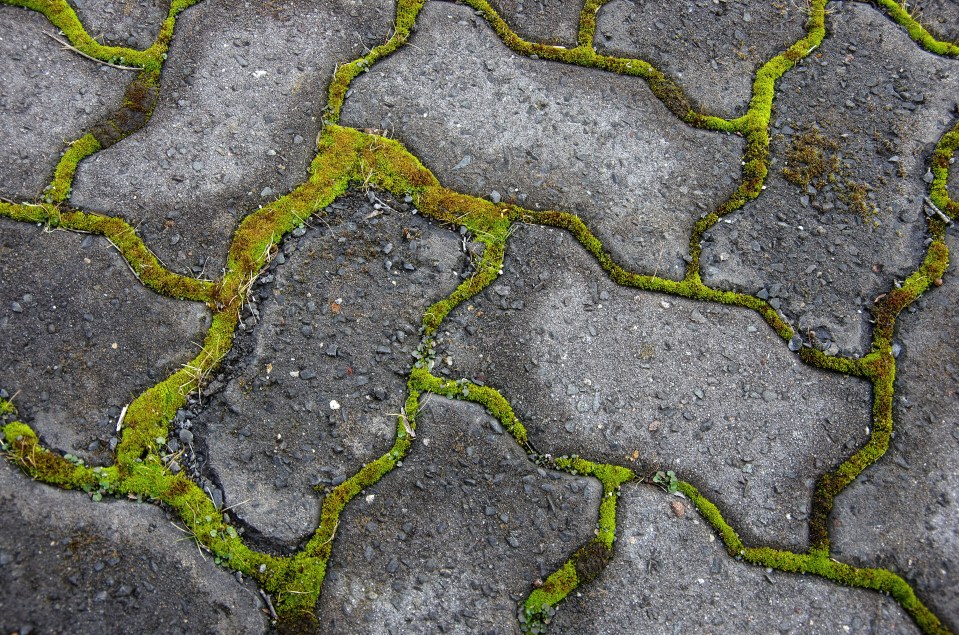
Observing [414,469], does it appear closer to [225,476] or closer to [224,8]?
[225,476]

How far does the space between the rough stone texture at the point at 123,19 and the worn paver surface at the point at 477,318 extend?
0.06 ft

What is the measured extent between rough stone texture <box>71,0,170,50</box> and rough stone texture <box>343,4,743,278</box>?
3.88 feet

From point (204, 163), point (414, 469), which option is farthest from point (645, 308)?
point (204, 163)

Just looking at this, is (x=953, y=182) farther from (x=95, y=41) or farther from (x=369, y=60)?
(x=95, y=41)

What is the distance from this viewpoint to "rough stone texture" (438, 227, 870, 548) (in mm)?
2785

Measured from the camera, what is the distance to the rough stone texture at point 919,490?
8.62ft

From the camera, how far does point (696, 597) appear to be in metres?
2.56

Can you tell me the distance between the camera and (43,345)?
110 inches

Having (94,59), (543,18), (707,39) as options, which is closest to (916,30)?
(707,39)

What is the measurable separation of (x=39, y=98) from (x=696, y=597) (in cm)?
386

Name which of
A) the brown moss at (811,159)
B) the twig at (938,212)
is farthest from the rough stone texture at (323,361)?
the twig at (938,212)

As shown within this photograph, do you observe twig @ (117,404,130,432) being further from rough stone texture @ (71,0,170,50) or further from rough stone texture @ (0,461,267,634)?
rough stone texture @ (71,0,170,50)

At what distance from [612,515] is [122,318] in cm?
226

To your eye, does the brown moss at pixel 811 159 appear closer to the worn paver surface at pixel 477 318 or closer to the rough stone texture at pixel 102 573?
the worn paver surface at pixel 477 318
